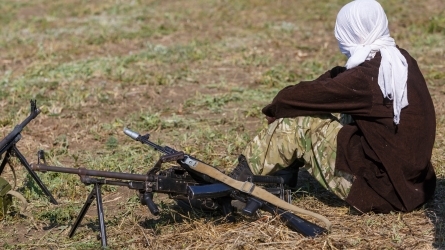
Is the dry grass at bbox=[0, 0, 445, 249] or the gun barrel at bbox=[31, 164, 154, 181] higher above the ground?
the gun barrel at bbox=[31, 164, 154, 181]

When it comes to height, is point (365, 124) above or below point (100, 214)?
above

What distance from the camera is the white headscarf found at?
166 inches

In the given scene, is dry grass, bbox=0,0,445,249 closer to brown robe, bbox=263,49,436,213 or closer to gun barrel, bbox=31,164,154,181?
brown robe, bbox=263,49,436,213

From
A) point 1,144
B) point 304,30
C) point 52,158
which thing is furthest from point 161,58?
point 1,144

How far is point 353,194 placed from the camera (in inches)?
171

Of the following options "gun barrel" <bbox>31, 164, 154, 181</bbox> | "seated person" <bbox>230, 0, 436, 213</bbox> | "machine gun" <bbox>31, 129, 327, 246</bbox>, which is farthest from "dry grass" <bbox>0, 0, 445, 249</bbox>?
"gun barrel" <bbox>31, 164, 154, 181</bbox>

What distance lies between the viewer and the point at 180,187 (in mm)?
3986

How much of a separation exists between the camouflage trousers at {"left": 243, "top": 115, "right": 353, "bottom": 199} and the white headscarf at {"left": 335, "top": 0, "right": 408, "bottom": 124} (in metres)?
0.37

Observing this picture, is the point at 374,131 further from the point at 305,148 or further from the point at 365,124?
the point at 305,148

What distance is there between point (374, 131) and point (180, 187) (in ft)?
3.84

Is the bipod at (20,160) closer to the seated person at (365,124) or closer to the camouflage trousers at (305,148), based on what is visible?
the camouflage trousers at (305,148)

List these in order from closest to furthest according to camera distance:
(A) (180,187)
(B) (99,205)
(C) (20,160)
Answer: (B) (99,205) → (A) (180,187) → (C) (20,160)

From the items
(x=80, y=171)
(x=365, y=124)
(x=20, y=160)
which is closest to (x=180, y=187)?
(x=80, y=171)

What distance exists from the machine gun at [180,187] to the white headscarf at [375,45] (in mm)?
817
